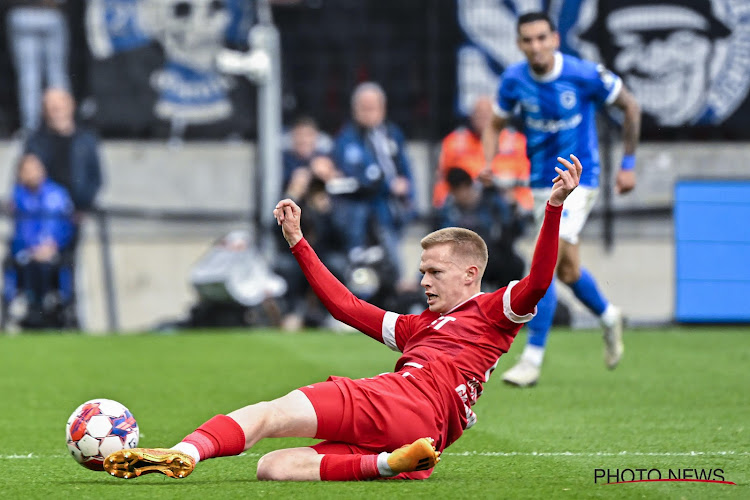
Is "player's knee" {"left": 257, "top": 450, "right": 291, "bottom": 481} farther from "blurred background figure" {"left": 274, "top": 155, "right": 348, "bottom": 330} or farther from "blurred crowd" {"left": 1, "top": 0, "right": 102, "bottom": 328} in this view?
"blurred crowd" {"left": 1, "top": 0, "right": 102, "bottom": 328}

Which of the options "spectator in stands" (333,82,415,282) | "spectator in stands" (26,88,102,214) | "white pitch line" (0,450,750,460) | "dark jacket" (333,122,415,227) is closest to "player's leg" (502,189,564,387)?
"white pitch line" (0,450,750,460)

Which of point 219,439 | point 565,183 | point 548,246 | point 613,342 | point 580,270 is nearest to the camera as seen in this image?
point 219,439

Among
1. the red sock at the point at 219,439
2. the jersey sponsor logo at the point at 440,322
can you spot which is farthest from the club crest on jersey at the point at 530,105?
the red sock at the point at 219,439

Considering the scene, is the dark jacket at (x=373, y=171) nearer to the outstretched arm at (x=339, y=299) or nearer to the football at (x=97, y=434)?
the outstretched arm at (x=339, y=299)

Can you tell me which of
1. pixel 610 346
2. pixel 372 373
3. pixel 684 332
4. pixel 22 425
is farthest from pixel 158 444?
pixel 684 332

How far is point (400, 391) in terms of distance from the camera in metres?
4.49

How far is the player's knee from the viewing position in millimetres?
4531

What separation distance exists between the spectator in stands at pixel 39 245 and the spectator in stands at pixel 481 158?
3.85 m

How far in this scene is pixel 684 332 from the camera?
40.4 feet

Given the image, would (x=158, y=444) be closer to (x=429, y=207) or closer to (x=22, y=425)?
(x=22, y=425)

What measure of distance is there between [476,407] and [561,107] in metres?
1.99

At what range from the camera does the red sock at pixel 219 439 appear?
418 centimetres

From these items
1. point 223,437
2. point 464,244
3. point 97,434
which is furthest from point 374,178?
point 223,437

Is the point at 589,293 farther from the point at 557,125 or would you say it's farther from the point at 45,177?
the point at 45,177
